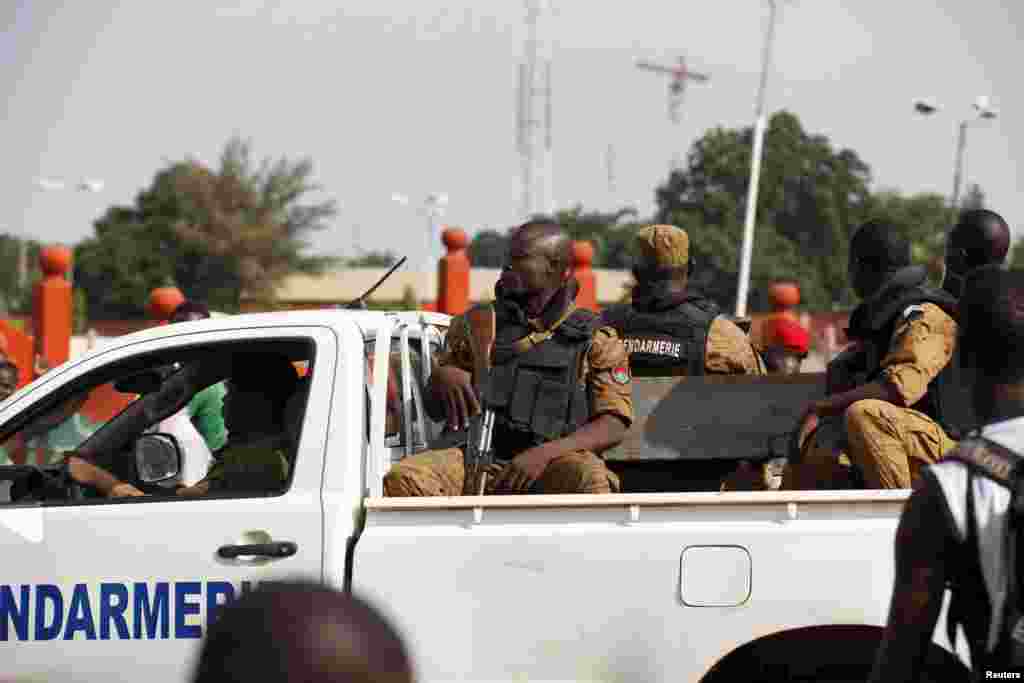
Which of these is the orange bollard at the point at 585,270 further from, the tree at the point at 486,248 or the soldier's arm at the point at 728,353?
the tree at the point at 486,248

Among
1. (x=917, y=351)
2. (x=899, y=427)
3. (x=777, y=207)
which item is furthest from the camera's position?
(x=777, y=207)

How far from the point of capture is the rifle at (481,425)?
13.9 ft

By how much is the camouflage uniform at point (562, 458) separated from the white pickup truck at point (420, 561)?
0.37 ft

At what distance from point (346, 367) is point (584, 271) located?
33.8 ft

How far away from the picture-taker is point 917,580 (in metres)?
2.32

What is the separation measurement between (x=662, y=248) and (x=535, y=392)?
137cm

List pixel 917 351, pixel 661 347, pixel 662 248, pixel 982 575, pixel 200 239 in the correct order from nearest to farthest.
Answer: pixel 982 575 → pixel 917 351 → pixel 661 347 → pixel 662 248 → pixel 200 239

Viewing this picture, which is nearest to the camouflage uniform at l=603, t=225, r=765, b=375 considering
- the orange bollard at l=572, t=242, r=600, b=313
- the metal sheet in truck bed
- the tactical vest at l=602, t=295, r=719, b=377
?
the tactical vest at l=602, t=295, r=719, b=377

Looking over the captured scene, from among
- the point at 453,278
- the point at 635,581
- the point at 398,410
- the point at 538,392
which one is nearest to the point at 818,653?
the point at 635,581

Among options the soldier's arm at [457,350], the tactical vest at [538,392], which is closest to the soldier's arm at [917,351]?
the tactical vest at [538,392]

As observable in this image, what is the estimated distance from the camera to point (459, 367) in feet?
14.6

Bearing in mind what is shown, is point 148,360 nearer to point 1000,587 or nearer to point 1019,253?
point 1000,587

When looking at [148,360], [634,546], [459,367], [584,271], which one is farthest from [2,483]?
[584,271]

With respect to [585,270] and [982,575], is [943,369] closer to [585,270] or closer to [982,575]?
[982,575]
